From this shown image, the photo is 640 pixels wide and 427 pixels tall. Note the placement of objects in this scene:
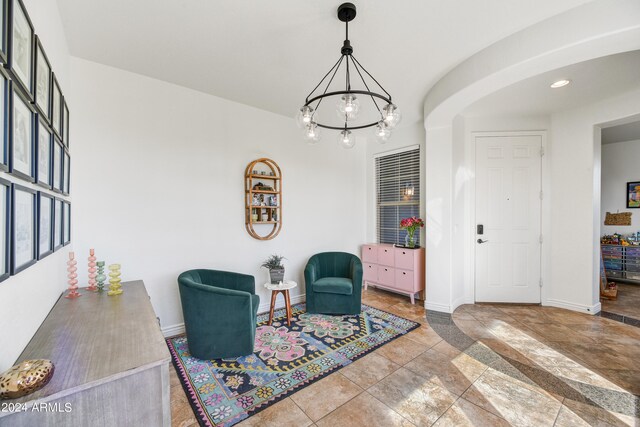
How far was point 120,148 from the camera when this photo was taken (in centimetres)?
270

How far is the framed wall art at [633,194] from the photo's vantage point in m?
4.89

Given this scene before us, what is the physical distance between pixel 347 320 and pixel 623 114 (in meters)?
3.98

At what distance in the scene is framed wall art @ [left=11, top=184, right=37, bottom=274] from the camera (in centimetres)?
100

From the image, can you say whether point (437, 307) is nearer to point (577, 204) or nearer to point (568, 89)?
point (577, 204)

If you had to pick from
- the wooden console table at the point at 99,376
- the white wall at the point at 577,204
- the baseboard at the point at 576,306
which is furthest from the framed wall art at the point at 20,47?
the baseboard at the point at 576,306

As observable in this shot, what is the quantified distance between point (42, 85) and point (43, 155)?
360 mm

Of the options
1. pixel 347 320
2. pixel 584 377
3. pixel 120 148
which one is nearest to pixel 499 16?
pixel 584 377

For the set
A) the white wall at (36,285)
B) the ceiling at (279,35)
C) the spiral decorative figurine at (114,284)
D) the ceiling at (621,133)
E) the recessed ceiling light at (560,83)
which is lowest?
the spiral decorative figurine at (114,284)

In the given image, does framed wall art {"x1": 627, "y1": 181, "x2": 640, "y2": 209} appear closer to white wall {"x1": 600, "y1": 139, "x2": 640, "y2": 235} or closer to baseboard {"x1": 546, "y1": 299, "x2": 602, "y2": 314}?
white wall {"x1": 600, "y1": 139, "x2": 640, "y2": 235}

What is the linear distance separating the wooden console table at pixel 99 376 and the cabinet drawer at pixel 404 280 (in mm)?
3374

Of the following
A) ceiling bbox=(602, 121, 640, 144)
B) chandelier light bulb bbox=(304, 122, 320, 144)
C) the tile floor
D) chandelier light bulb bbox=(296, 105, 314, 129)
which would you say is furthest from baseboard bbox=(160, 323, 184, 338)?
ceiling bbox=(602, 121, 640, 144)

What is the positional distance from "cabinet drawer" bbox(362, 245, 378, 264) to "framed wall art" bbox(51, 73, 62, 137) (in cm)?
395

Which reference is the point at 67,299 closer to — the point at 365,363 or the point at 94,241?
the point at 94,241

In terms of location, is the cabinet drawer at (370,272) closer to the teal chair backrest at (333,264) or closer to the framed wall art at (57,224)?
the teal chair backrest at (333,264)
